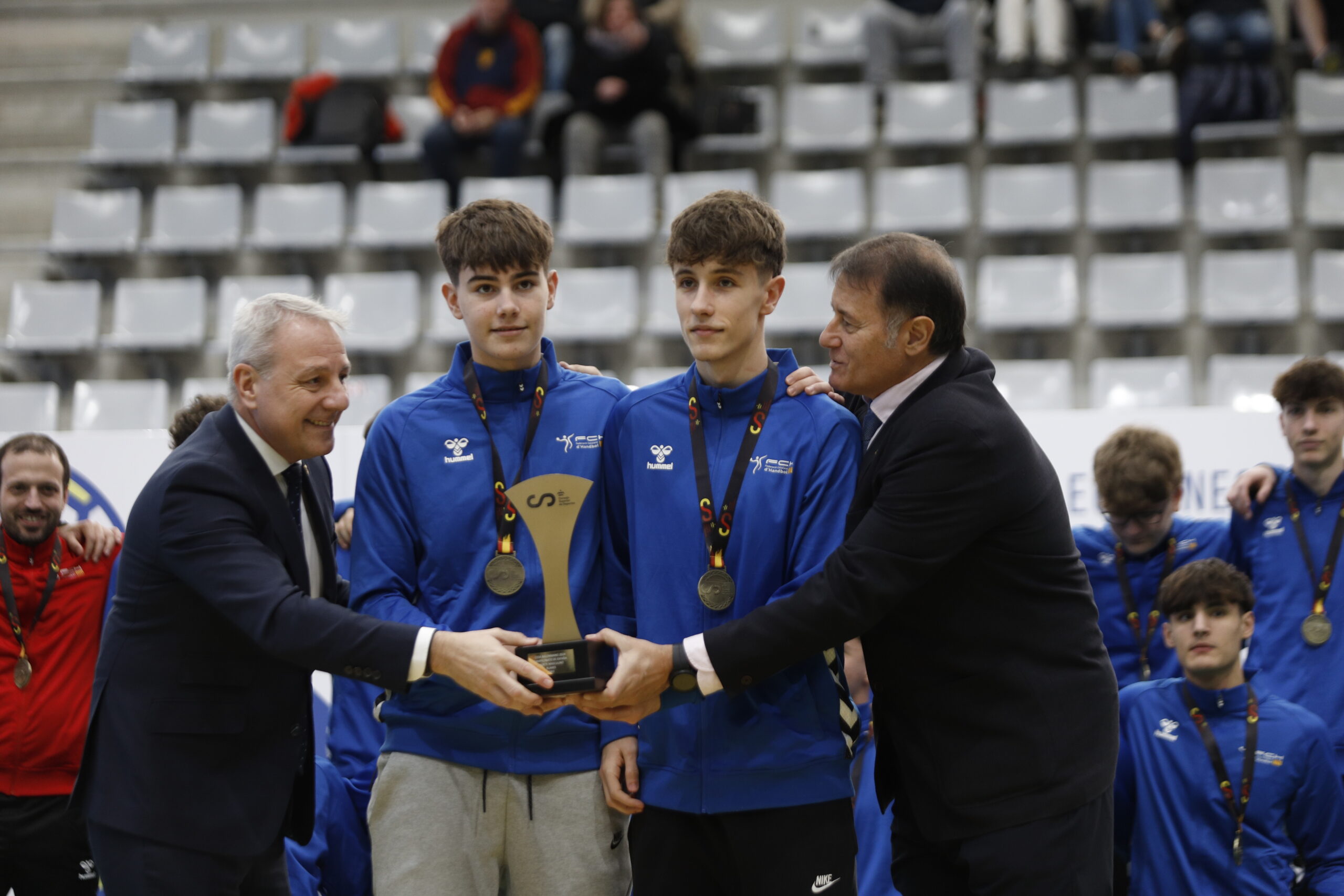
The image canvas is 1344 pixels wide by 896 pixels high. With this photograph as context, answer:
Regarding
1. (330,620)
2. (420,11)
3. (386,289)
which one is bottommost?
(330,620)

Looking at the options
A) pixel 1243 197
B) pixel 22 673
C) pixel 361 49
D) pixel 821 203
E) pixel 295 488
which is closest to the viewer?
pixel 295 488

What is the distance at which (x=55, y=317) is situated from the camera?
32.1 ft

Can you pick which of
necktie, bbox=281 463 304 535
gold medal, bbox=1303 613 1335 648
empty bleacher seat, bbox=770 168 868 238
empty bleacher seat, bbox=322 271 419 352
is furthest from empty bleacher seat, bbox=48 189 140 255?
gold medal, bbox=1303 613 1335 648

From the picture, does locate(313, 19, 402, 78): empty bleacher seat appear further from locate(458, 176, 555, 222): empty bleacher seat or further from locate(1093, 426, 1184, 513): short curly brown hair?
locate(1093, 426, 1184, 513): short curly brown hair

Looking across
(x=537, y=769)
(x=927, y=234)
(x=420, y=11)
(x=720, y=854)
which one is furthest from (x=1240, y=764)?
(x=420, y=11)

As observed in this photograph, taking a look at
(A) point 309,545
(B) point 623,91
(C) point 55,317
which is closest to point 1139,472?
(A) point 309,545

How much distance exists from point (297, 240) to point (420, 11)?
3.69m

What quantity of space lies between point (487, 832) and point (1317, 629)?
3541 mm

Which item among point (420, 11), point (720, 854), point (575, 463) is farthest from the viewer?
point (420, 11)

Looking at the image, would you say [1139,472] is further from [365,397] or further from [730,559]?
[365,397]

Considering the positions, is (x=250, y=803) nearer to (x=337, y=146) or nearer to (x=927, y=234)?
(x=927, y=234)

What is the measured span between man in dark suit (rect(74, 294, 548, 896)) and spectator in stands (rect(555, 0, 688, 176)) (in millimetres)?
7142

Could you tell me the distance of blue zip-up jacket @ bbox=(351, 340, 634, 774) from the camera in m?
3.08

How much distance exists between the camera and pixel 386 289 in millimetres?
9633
